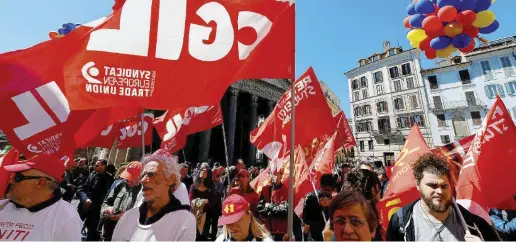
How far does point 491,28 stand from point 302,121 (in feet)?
13.2

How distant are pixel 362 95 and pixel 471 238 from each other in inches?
1826

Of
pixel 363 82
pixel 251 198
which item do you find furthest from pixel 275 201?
pixel 363 82

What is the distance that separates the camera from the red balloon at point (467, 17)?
480 centimetres

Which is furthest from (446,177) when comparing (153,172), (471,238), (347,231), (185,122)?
(185,122)

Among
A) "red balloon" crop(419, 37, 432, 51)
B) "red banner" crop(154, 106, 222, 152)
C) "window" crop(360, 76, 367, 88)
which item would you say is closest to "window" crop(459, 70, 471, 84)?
"window" crop(360, 76, 367, 88)

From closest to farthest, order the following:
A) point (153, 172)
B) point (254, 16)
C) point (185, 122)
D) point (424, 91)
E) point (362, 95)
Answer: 1. point (153, 172)
2. point (254, 16)
3. point (185, 122)
4. point (424, 91)
5. point (362, 95)

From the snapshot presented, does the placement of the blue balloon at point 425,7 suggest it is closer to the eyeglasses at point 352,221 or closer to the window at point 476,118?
the eyeglasses at point 352,221

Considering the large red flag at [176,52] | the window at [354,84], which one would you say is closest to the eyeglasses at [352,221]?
the large red flag at [176,52]

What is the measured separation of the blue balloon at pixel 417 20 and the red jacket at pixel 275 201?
14.3 feet

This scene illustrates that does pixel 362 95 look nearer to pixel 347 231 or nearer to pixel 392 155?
pixel 392 155

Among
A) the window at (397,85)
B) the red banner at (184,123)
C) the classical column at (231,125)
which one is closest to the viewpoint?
the red banner at (184,123)

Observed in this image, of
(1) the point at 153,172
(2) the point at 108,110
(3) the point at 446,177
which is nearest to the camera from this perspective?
A: (3) the point at 446,177

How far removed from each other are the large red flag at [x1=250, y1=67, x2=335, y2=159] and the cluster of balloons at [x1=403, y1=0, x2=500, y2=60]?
2.39m

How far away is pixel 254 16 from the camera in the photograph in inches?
124
